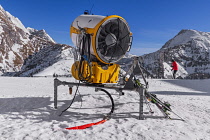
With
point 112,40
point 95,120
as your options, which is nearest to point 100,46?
point 112,40

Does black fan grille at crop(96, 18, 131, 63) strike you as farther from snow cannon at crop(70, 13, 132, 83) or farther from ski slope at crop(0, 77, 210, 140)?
ski slope at crop(0, 77, 210, 140)

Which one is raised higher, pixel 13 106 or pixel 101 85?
pixel 101 85

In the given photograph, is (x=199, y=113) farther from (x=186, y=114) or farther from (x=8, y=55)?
(x=8, y=55)

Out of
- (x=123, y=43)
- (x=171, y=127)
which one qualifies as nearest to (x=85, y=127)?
(x=171, y=127)

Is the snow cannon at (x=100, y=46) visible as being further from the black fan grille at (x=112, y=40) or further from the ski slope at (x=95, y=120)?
the ski slope at (x=95, y=120)

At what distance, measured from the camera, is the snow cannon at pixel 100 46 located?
18.7ft

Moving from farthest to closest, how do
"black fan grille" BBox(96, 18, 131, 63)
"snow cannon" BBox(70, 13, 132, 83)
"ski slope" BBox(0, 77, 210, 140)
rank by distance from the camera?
"black fan grille" BBox(96, 18, 131, 63)
"snow cannon" BBox(70, 13, 132, 83)
"ski slope" BBox(0, 77, 210, 140)

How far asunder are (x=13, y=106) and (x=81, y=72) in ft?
12.4

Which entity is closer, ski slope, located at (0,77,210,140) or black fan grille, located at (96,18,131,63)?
ski slope, located at (0,77,210,140)

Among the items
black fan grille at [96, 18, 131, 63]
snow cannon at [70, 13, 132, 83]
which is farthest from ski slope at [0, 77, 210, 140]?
black fan grille at [96, 18, 131, 63]

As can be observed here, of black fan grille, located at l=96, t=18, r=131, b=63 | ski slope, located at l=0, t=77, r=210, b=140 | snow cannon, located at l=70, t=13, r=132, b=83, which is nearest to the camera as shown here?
ski slope, located at l=0, t=77, r=210, b=140

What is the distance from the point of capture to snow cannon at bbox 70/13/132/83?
18.7 ft

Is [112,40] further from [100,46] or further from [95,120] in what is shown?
[95,120]

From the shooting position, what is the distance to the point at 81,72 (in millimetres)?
5996
